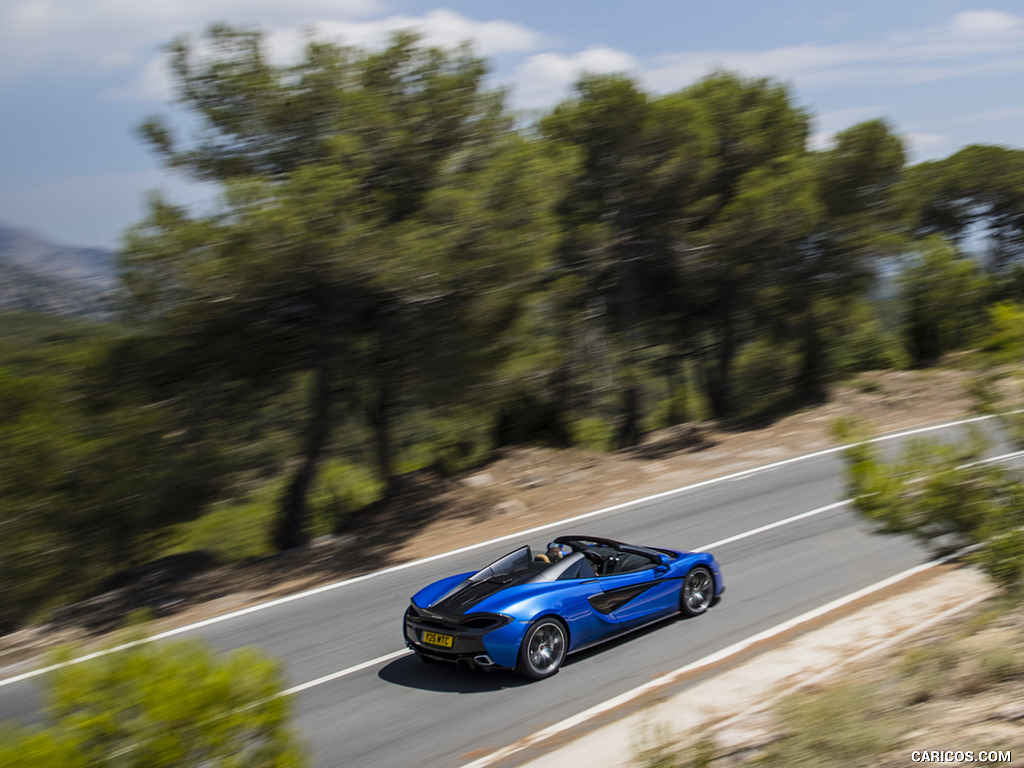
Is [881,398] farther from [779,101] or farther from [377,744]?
[377,744]

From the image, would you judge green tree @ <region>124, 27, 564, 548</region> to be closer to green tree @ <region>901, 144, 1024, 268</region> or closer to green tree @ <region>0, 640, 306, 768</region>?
green tree @ <region>0, 640, 306, 768</region>

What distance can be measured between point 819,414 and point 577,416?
6.32 meters

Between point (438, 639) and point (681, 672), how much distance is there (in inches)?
85.1

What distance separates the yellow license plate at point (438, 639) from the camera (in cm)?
748

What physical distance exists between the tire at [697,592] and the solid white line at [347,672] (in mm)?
2872

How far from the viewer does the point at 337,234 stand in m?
13.3

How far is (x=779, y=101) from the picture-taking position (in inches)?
901

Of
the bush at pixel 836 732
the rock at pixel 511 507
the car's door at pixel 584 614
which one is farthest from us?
the rock at pixel 511 507

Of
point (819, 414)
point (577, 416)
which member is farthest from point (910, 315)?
point (577, 416)

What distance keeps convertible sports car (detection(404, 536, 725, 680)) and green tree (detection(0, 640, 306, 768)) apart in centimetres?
335

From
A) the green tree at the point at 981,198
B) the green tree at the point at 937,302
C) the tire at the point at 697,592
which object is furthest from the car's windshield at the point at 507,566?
the green tree at the point at 981,198

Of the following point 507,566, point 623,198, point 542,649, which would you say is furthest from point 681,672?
point 623,198

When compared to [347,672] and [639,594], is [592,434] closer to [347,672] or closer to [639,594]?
[639,594]

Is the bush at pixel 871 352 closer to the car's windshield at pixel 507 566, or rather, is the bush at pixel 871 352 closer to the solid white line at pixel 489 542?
the solid white line at pixel 489 542
